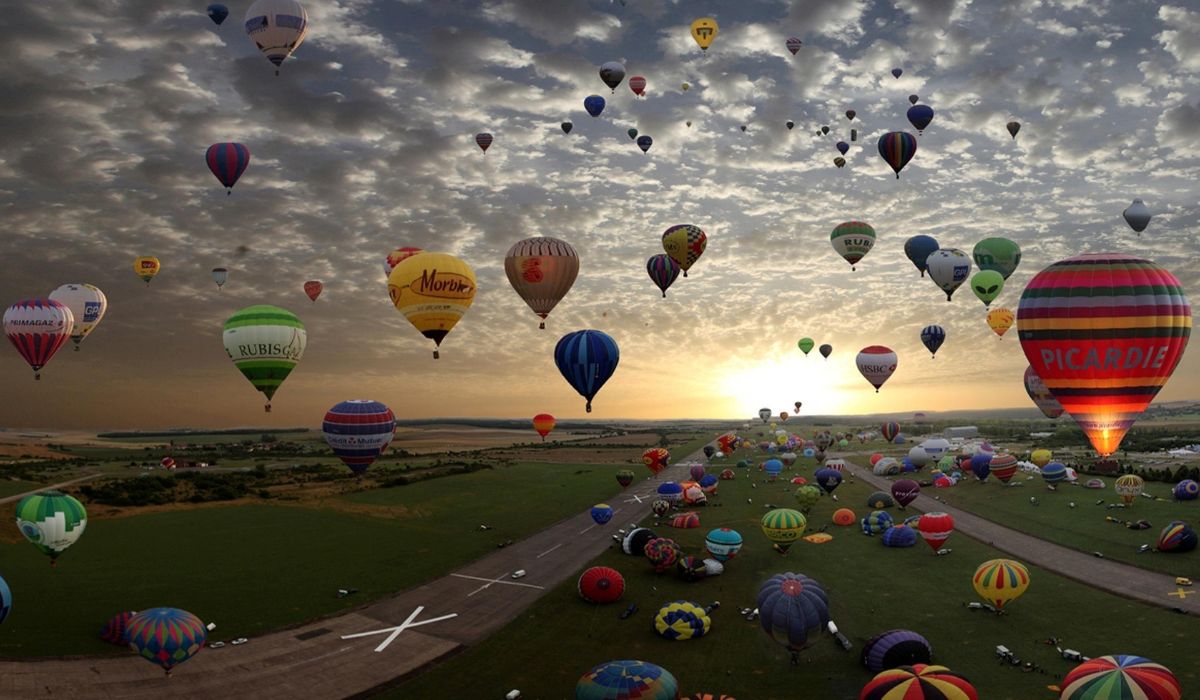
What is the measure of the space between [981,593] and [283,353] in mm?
45057

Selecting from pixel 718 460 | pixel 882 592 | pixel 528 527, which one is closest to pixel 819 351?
pixel 718 460

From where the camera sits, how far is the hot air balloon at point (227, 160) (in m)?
53.8

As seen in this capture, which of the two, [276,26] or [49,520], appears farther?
[276,26]

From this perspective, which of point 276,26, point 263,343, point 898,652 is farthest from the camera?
point 276,26

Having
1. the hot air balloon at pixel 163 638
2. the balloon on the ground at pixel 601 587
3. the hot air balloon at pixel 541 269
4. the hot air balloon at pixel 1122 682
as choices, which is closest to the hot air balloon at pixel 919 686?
the hot air balloon at pixel 1122 682

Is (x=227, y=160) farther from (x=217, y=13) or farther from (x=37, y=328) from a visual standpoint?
(x=37, y=328)

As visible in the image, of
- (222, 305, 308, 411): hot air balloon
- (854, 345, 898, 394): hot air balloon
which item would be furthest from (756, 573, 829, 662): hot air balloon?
(854, 345, 898, 394): hot air balloon

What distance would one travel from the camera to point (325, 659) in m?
33.3

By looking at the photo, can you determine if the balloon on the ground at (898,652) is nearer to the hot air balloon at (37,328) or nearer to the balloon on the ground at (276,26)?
the balloon on the ground at (276,26)

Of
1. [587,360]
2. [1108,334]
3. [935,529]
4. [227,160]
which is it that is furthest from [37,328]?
[1108,334]

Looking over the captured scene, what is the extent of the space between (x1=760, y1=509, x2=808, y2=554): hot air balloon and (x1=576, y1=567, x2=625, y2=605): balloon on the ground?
1421cm

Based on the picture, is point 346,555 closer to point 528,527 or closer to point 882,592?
point 528,527

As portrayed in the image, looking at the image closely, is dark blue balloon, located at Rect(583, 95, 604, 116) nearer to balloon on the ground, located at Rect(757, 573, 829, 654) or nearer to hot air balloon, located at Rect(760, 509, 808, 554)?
hot air balloon, located at Rect(760, 509, 808, 554)

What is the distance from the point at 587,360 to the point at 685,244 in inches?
686
